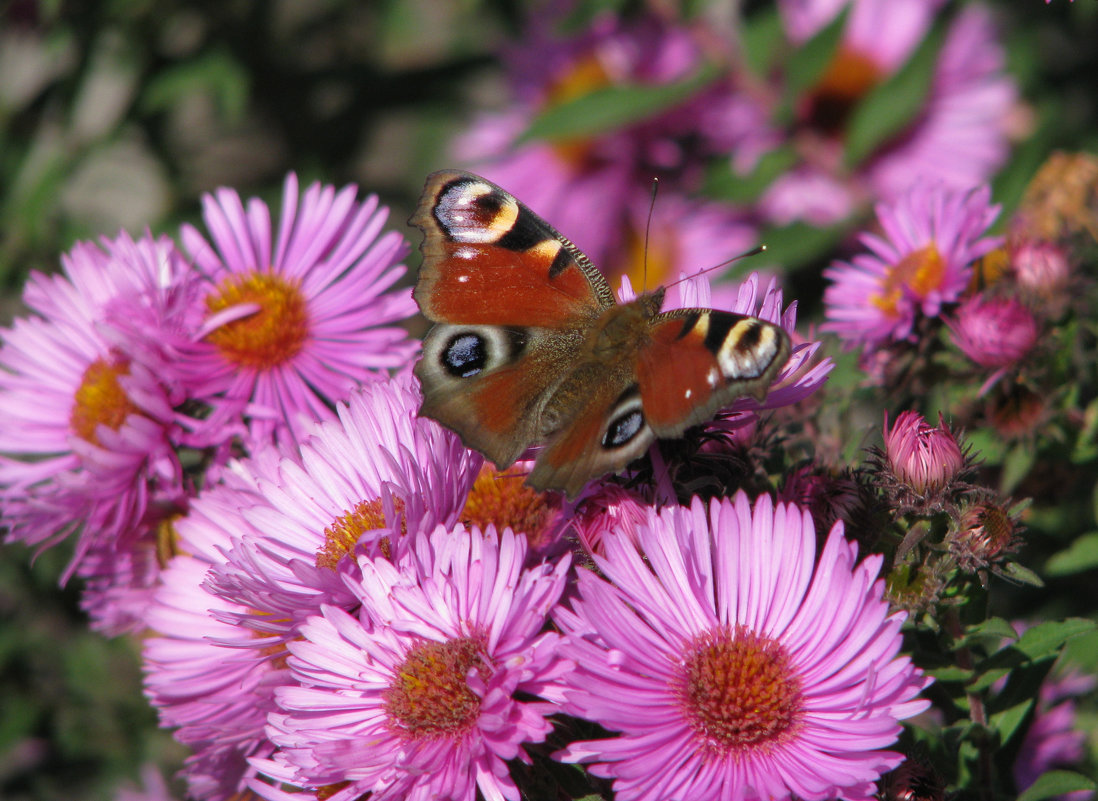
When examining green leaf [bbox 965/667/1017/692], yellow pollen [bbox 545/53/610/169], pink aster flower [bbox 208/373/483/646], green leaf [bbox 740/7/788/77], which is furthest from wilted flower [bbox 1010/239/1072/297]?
yellow pollen [bbox 545/53/610/169]

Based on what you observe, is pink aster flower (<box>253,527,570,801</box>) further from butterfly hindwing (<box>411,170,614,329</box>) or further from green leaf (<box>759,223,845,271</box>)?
green leaf (<box>759,223,845,271</box>)

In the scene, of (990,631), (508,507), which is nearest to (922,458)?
(990,631)

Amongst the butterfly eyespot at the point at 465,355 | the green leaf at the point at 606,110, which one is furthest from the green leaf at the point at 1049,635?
the green leaf at the point at 606,110

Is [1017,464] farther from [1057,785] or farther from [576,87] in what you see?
[576,87]

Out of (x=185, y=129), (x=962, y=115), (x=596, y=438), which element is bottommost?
(x=596, y=438)

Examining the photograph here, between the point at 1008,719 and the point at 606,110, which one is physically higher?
the point at 606,110

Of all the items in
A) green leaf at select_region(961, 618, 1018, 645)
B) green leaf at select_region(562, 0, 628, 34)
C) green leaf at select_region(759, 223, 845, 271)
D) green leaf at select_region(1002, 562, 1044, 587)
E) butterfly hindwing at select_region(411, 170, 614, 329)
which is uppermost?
green leaf at select_region(562, 0, 628, 34)

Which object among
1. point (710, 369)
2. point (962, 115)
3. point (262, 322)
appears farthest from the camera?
point (962, 115)
